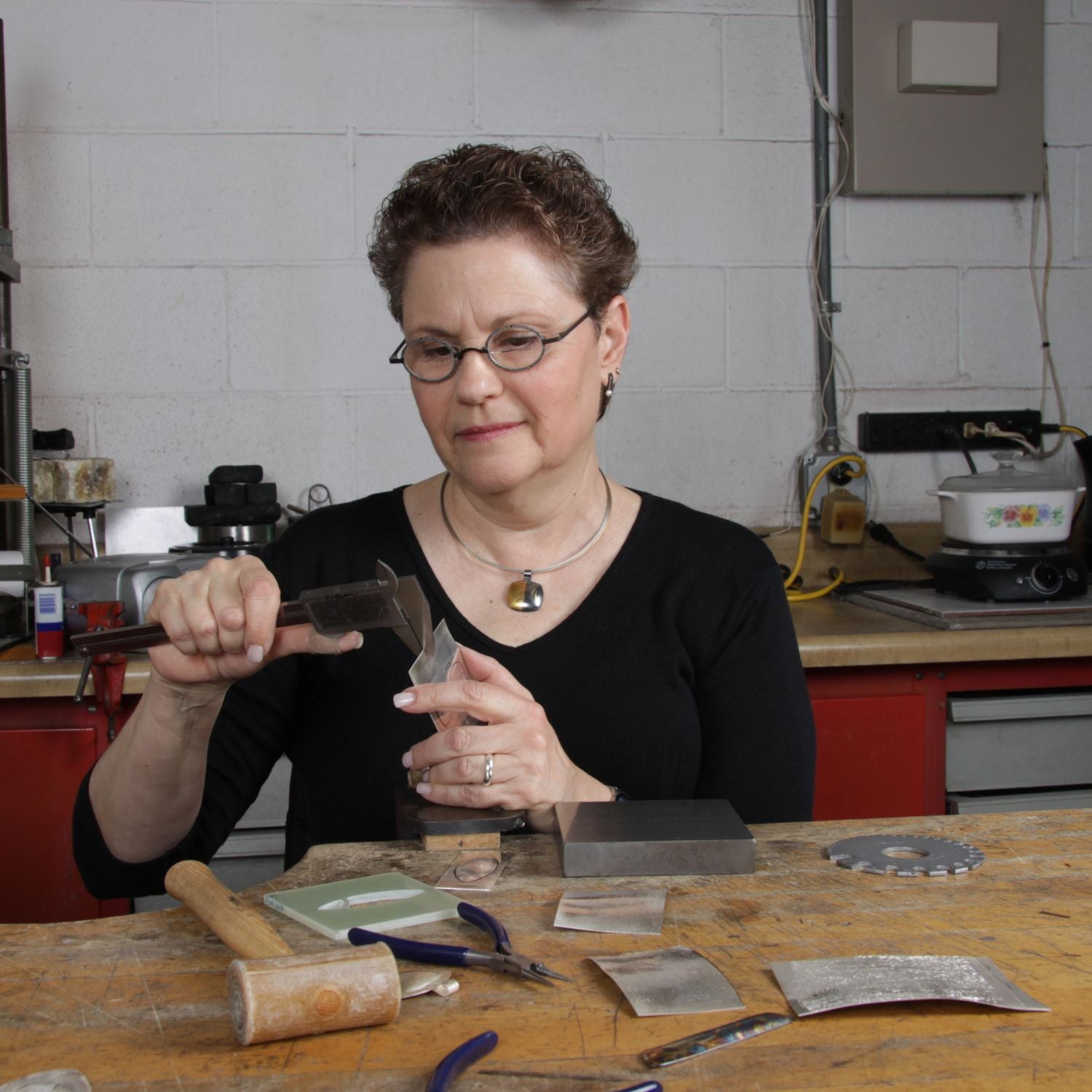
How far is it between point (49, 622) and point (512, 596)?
92cm

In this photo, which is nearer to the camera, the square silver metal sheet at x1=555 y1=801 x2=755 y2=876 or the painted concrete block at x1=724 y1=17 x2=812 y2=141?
the square silver metal sheet at x1=555 y1=801 x2=755 y2=876

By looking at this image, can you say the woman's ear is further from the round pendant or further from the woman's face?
the round pendant

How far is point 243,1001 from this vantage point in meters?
0.63

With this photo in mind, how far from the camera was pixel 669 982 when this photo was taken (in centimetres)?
70

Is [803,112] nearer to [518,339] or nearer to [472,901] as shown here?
[518,339]

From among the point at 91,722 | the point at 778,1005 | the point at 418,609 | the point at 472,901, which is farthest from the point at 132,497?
the point at 778,1005

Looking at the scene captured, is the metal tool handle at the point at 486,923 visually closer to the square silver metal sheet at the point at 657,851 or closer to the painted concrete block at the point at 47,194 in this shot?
the square silver metal sheet at the point at 657,851

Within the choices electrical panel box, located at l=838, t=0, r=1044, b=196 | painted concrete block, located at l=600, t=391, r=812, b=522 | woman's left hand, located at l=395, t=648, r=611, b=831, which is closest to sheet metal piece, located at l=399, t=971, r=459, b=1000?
woman's left hand, located at l=395, t=648, r=611, b=831

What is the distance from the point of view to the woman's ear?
53.7 inches

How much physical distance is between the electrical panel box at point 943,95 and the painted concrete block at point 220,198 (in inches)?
45.1

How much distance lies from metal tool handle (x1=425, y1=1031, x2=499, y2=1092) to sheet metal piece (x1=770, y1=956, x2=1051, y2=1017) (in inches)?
7.1

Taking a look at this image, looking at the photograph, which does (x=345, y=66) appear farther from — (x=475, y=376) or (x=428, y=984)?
(x=428, y=984)

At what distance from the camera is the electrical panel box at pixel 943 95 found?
255 cm

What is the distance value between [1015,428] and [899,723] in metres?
1.01
